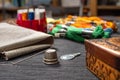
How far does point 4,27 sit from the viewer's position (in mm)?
971

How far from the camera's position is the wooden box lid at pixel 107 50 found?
1.66ft

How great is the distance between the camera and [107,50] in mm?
535

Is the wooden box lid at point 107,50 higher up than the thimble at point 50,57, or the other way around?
the wooden box lid at point 107,50

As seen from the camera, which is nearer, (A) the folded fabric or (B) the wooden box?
(B) the wooden box

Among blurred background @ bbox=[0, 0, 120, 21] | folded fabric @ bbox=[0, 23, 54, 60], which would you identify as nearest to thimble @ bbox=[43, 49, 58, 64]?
folded fabric @ bbox=[0, 23, 54, 60]

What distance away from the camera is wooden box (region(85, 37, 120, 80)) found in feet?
1.67

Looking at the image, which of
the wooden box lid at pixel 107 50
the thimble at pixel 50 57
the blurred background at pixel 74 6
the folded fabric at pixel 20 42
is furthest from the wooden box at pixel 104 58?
the blurred background at pixel 74 6

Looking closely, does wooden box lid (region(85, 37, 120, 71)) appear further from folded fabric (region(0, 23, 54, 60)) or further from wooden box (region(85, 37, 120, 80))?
folded fabric (region(0, 23, 54, 60))

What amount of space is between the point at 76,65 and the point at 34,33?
25 cm

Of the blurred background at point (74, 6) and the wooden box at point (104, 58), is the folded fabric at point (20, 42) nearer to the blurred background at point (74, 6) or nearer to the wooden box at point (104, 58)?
the wooden box at point (104, 58)

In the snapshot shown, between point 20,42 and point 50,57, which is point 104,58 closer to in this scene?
point 50,57

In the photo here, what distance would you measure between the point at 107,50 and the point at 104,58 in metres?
0.02

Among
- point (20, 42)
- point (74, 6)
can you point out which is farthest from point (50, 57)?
point (74, 6)

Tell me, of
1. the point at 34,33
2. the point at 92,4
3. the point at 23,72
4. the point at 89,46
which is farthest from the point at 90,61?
the point at 92,4
